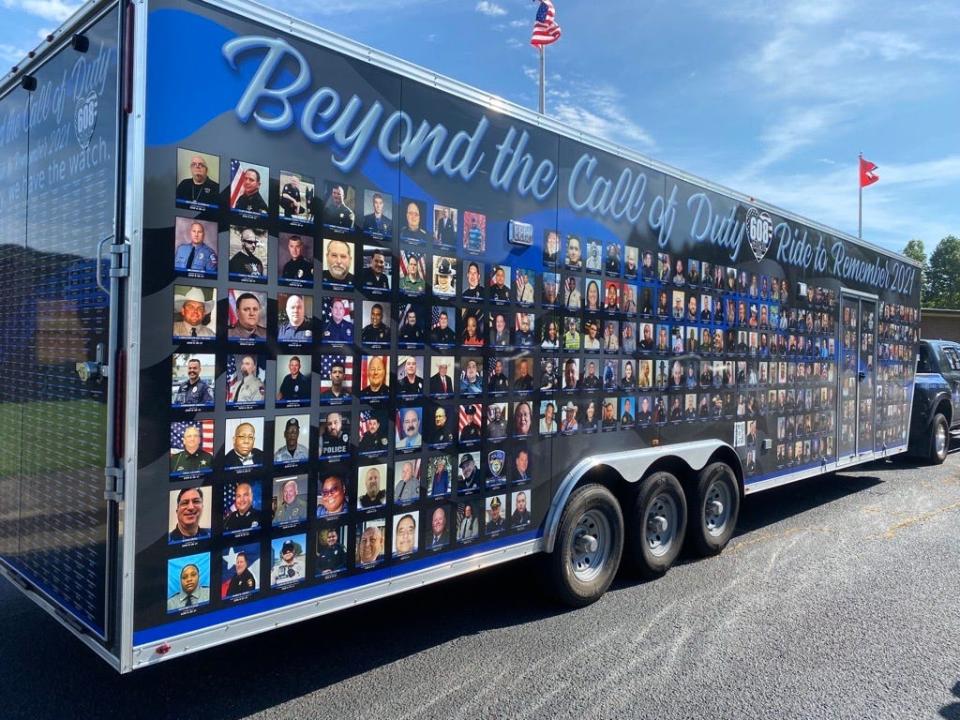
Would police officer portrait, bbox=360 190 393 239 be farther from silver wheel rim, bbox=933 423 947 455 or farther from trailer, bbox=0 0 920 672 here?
silver wheel rim, bbox=933 423 947 455

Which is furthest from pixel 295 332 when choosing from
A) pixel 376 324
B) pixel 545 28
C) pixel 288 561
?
pixel 545 28

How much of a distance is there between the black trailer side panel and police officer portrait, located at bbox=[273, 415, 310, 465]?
2.38 ft

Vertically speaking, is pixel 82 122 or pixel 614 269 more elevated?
pixel 82 122

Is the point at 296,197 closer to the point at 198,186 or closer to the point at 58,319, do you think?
the point at 198,186

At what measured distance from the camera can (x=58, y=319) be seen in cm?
361

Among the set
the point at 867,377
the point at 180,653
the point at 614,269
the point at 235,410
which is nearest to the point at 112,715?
the point at 180,653

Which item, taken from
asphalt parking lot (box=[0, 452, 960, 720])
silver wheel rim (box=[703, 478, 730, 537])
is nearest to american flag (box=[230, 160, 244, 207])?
asphalt parking lot (box=[0, 452, 960, 720])

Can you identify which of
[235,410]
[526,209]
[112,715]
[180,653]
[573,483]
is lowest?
[112,715]

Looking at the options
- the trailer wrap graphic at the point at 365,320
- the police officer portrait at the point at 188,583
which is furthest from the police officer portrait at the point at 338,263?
the police officer portrait at the point at 188,583

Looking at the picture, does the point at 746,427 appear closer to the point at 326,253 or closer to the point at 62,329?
the point at 326,253

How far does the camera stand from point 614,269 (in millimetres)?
5270

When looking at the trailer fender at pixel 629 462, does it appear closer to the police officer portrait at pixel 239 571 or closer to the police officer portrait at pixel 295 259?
the police officer portrait at pixel 239 571

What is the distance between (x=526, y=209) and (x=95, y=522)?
294 cm

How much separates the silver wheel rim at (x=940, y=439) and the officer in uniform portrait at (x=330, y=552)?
11.6 metres
